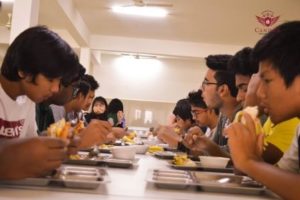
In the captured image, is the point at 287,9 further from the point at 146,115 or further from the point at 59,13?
the point at 146,115

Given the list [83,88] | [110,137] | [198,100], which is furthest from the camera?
[198,100]

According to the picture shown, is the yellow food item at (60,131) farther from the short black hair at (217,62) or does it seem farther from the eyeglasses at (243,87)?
the short black hair at (217,62)

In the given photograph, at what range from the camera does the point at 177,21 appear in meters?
6.38

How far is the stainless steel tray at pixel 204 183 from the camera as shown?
38.9 inches

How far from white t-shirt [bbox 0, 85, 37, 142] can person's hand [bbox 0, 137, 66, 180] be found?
1.58ft

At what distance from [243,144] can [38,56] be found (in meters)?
0.72

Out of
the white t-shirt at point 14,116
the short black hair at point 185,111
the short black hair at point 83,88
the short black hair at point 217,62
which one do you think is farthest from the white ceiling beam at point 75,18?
the white t-shirt at point 14,116

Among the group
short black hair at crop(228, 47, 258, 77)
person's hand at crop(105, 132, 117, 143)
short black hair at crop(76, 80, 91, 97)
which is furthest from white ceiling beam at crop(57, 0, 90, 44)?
short black hair at crop(228, 47, 258, 77)

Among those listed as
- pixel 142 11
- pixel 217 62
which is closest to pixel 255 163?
pixel 217 62

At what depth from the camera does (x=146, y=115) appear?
9883mm

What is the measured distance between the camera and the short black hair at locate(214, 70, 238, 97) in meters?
2.49

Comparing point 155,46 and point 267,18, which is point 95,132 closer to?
point 267,18

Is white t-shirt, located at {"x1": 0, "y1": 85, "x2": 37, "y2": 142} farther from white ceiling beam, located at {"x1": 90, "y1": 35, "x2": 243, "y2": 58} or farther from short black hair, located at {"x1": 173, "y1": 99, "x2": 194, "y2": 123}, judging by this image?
white ceiling beam, located at {"x1": 90, "y1": 35, "x2": 243, "y2": 58}

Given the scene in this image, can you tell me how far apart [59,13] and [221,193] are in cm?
488
